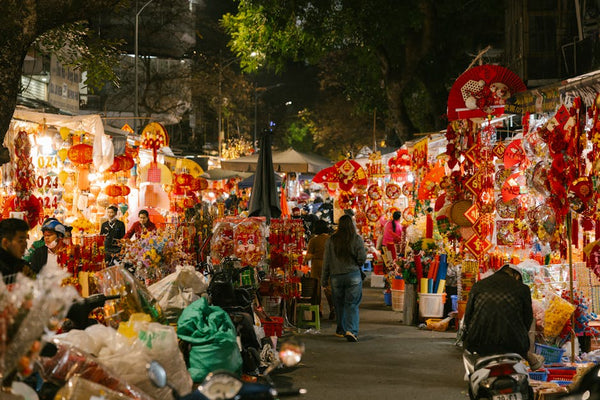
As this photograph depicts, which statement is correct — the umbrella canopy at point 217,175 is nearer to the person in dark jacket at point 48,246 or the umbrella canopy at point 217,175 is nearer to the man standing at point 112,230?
the man standing at point 112,230

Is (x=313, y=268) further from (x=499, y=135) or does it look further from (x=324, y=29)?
(x=324, y=29)

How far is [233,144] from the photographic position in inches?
1786

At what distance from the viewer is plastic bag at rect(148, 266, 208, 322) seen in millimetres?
7820

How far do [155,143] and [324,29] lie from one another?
8.64 m

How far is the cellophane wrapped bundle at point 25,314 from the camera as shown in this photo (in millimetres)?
3221

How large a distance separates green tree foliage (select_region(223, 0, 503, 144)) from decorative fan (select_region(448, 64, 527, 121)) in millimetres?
10372

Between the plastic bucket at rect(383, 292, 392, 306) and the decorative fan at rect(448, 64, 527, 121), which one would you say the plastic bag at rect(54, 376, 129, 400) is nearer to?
the decorative fan at rect(448, 64, 527, 121)

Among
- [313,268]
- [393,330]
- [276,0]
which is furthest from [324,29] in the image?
[393,330]

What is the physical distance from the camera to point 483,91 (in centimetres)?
997

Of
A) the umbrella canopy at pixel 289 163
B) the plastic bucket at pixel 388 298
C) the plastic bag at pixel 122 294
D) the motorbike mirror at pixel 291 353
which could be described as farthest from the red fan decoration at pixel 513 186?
the motorbike mirror at pixel 291 353

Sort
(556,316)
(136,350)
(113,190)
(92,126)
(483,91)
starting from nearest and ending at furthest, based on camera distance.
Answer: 1. (136,350)
2. (556,316)
3. (483,91)
4. (92,126)
5. (113,190)

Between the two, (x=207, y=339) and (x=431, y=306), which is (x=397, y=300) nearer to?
(x=431, y=306)

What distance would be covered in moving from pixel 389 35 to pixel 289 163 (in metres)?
5.55

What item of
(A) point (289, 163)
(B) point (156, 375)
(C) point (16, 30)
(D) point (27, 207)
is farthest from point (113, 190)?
(B) point (156, 375)
